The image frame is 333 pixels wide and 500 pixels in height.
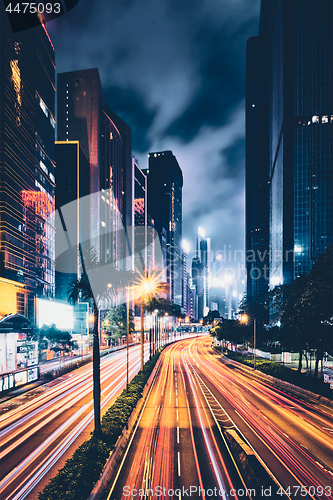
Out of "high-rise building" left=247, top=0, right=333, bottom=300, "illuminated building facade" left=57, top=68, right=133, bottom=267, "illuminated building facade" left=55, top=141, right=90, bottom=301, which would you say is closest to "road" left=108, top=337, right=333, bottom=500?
"high-rise building" left=247, top=0, right=333, bottom=300

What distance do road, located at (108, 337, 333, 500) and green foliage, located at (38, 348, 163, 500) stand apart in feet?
4.79

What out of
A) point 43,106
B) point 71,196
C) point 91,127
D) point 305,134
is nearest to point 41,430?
point 43,106

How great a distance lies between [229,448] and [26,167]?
75.2m

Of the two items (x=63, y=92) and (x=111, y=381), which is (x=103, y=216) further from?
(x=111, y=381)

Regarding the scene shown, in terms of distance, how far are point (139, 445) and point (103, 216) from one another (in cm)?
14638

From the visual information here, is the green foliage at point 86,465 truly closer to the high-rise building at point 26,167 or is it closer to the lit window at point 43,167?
the high-rise building at point 26,167

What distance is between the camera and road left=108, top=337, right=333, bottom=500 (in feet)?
49.4

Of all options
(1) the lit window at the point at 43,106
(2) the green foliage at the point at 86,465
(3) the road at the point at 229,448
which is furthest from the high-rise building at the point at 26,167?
(3) the road at the point at 229,448

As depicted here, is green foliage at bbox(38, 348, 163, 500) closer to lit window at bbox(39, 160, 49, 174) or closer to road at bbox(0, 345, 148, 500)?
road at bbox(0, 345, 148, 500)

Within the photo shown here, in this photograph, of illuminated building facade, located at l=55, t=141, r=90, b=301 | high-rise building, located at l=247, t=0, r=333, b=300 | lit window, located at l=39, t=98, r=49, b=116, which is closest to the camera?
lit window, located at l=39, t=98, r=49, b=116

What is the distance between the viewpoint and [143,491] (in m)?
14.8

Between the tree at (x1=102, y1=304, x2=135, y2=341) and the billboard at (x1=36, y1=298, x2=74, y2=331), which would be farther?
the tree at (x1=102, y1=304, x2=135, y2=341)

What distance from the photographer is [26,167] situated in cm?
7300

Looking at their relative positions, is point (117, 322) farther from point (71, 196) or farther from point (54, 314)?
point (71, 196)
